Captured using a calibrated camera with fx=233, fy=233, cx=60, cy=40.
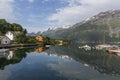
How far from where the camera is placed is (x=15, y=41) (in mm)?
173000

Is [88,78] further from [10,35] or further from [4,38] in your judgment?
[10,35]

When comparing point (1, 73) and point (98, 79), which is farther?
point (1, 73)

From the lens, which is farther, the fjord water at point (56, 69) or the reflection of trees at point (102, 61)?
the reflection of trees at point (102, 61)

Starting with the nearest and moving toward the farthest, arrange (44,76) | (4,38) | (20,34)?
(44,76), (4,38), (20,34)

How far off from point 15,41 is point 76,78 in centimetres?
12118

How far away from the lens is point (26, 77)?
58.2 metres

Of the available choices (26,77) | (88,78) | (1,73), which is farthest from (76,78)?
(1,73)

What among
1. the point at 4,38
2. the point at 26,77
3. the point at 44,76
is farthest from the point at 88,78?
the point at 4,38

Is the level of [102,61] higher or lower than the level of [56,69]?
lower

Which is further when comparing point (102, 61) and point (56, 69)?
point (102, 61)

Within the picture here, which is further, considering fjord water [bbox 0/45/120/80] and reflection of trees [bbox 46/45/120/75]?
reflection of trees [bbox 46/45/120/75]

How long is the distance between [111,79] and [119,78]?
11.0 feet

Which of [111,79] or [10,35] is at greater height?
[10,35]

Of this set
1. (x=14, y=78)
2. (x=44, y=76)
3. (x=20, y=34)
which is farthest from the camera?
(x=20, y=34)
